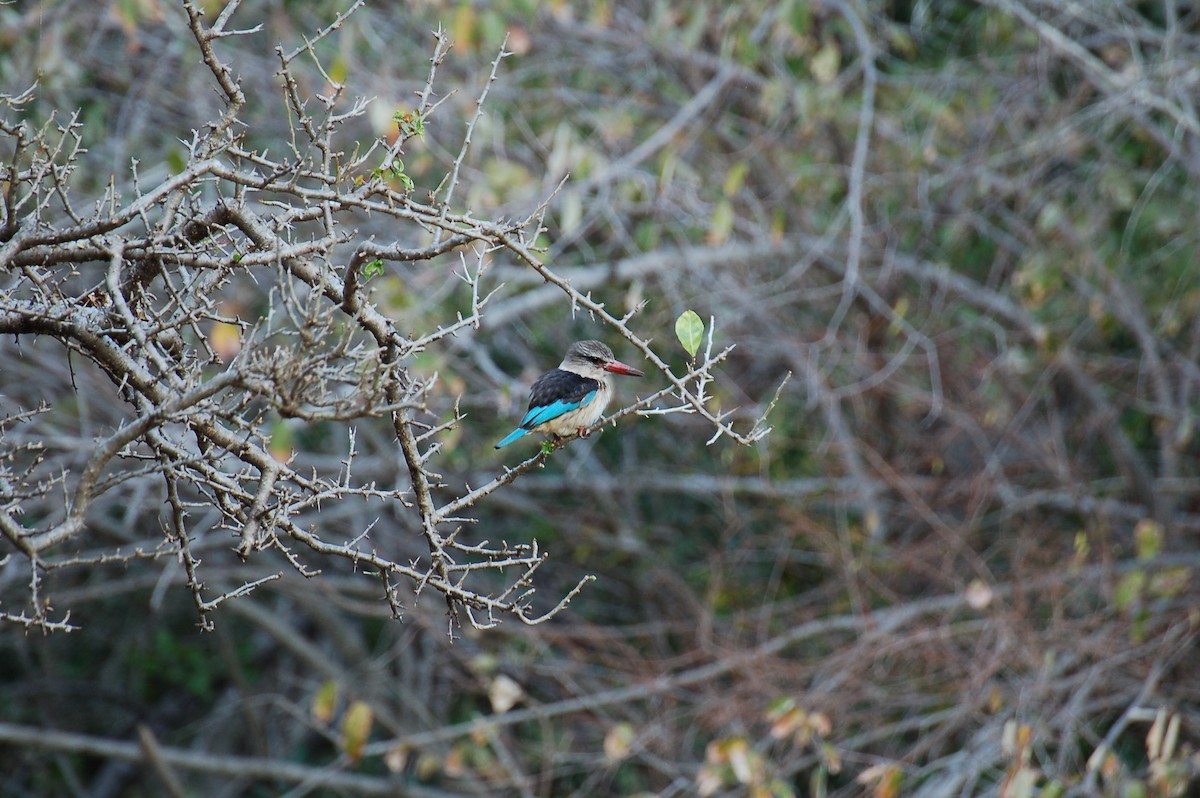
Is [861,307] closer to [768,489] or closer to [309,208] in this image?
[768,489]

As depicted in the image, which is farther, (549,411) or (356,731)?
(356,731)

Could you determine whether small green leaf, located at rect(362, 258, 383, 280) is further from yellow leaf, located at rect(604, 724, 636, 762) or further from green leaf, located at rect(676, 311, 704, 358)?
yellow leaf, located at rect(604, 724, 636, 762)

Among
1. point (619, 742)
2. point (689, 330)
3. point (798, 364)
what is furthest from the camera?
point (798, 364)

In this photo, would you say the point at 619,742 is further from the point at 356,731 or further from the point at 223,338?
the point at 223,338

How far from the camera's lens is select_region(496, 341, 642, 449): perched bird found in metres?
3.89

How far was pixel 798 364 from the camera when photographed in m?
6.52

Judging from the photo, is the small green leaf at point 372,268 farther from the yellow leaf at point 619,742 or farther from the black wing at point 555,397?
the yellow leaf at point 619,742

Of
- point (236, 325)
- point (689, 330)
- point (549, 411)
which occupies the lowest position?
point (549, 411)

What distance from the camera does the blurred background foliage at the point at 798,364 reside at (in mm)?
5707

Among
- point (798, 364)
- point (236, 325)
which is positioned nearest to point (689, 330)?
point (236, 325)

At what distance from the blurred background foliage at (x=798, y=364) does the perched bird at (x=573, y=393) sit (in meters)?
1.45

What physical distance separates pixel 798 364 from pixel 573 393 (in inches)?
110

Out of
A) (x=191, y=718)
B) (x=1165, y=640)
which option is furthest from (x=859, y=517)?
(x=191, y=718)

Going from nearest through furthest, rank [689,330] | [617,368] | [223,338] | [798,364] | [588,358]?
[689,330]
[617,368]
[588,358]
[223,338]
[798,364]
